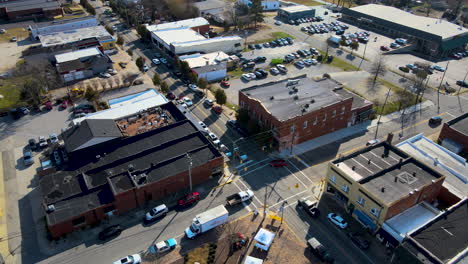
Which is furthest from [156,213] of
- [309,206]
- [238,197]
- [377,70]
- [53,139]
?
[377,70]

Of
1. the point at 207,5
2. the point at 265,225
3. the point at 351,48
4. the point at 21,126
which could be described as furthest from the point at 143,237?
the point at 207,5

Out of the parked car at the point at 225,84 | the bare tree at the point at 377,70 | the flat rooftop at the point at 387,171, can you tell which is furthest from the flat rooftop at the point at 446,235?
the parked car at the point at 225,84

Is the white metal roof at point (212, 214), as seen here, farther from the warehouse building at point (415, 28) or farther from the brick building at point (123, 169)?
the warehouse building at point (415, 28)

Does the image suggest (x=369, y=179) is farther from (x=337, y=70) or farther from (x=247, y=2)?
(x=247, y=2)

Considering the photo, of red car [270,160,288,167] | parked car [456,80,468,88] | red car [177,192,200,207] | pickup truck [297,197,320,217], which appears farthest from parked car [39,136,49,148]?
parked car [456,80,468,88]

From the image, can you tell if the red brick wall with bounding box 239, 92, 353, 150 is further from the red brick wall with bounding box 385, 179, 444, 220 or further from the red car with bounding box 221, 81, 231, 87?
the red brick wall with bounding box 385, 179, 444, 220
